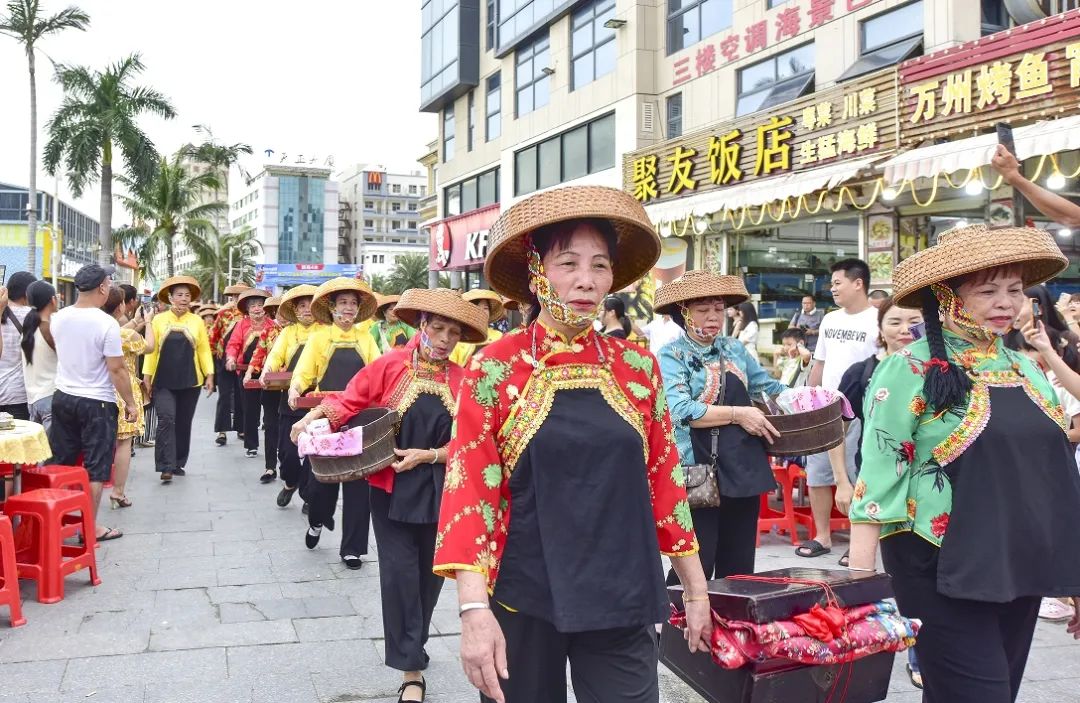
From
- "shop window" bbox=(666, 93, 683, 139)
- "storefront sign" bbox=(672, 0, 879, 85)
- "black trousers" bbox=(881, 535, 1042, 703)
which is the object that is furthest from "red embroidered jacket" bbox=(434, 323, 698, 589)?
"shop window" bbox=(666, 93, 683, 139)

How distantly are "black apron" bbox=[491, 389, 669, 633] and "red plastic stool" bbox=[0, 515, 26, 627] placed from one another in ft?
12.9

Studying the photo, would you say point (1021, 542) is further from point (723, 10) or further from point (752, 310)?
point (723, 10)

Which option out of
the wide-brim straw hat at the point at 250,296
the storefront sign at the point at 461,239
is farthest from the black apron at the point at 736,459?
the storefront sign at the point at 461,239

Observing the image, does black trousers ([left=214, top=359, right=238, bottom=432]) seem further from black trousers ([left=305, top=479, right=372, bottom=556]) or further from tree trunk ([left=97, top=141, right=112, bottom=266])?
tree trunk ([left=97, top=141, right=112, bottom=266])

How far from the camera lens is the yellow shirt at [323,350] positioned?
6613 millimetres

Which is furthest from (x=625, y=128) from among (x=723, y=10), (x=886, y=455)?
(x=886, y=455)

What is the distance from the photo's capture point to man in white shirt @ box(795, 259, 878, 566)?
6.32 m

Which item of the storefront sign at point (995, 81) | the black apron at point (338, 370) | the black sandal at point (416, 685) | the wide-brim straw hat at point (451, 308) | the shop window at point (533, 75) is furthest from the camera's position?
the shop window at point (533, 75)

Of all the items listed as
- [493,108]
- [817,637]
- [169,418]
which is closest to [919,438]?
[817,637]

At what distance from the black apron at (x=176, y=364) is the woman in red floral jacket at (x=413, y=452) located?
5.96 metres

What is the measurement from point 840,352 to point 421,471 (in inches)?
140

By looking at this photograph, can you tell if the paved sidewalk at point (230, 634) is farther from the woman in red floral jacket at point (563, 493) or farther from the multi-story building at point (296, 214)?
the multi-story building at point (296, 214)

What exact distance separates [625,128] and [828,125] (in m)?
7.88

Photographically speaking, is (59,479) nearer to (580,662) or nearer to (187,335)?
(187,335)
